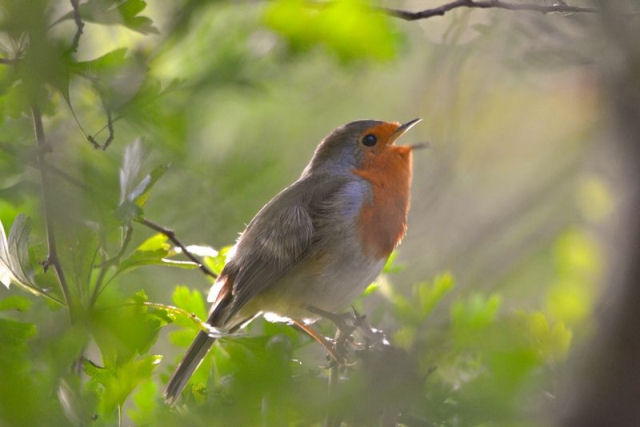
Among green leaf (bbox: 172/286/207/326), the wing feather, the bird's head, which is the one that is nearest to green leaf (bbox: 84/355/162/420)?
green leaf (bbox: 172/286/207/326)

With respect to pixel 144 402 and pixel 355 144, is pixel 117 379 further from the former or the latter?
pixel 355 144

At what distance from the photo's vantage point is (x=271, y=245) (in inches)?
109

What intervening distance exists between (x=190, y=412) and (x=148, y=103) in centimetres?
60

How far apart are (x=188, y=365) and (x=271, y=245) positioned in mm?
1057

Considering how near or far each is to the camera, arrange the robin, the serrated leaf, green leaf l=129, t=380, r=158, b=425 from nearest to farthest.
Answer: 1. the serrated leaf
2. green leaf l=129, t=380, r=158, b=425
3. the robin

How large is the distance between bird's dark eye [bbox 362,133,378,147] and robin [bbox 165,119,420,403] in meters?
0.05

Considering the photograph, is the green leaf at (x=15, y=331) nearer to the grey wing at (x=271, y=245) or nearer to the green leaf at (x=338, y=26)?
the green leaf at (x=338, y=26)

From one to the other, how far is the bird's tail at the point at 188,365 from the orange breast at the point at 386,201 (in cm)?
100

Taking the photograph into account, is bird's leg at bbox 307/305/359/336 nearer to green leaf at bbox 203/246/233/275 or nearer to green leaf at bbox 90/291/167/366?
green leaf at bbox 203/246/233/275

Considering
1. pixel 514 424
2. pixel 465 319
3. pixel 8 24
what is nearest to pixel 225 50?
pixel 465 319

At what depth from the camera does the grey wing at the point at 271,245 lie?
2.69 meters

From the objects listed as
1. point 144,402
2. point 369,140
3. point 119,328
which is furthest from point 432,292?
point 369,140

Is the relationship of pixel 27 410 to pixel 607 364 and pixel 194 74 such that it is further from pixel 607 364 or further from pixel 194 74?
pixel 194 74

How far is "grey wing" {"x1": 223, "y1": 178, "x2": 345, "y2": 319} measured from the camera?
8.81 ft
